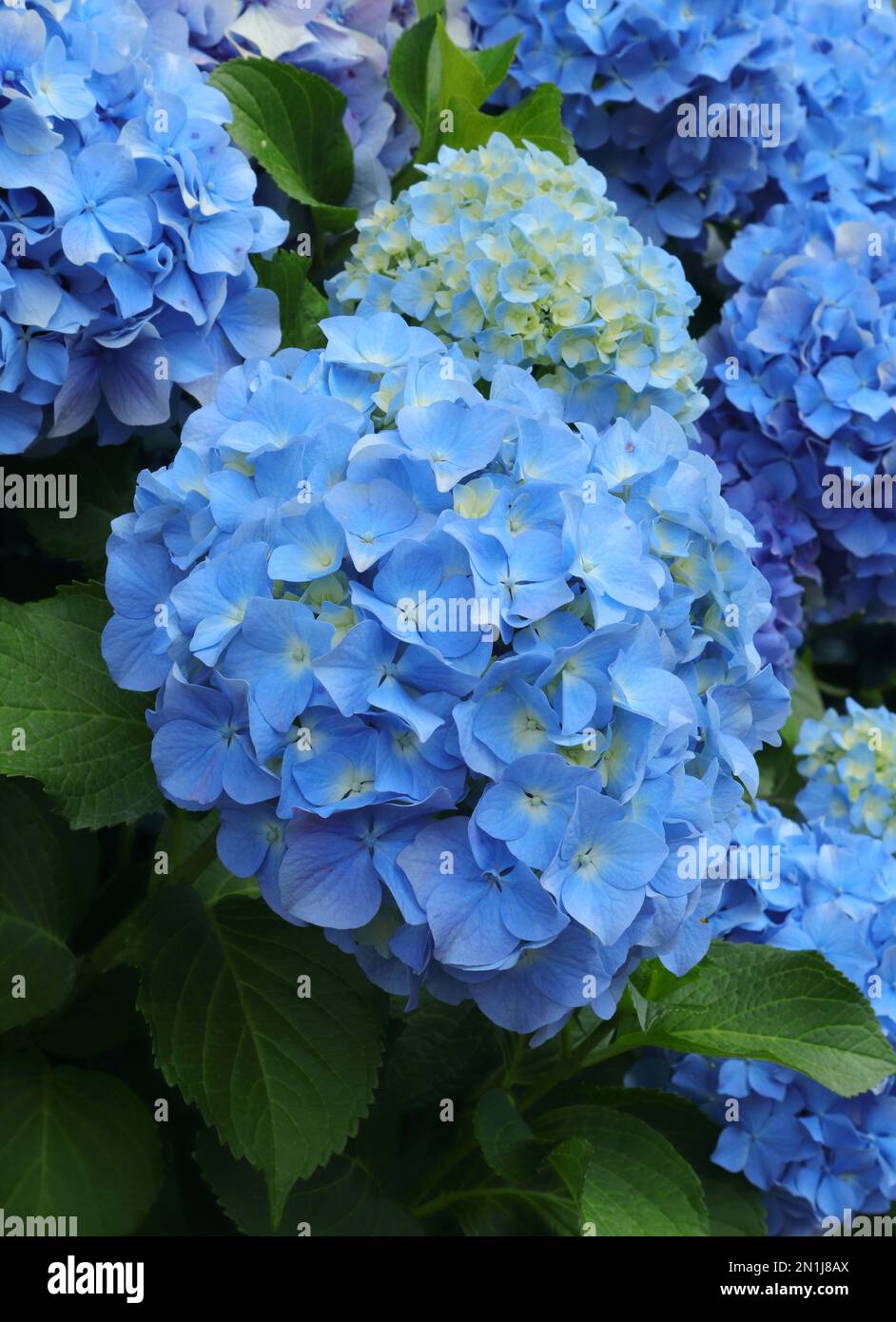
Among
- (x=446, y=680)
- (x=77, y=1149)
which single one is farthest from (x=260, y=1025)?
(x=446, y=680)

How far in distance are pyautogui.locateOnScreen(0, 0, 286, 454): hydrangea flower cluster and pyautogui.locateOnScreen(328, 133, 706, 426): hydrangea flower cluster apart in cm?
10

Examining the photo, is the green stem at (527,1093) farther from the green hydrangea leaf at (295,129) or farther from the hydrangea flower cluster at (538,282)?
the green hydrangea leaf at (295,129)

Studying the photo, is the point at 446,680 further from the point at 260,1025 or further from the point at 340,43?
the point at 340,43

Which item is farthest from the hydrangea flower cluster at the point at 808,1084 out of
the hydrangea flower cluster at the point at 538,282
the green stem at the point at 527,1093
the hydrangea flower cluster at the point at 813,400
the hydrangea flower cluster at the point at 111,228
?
the hydrangea flower cluster at the point at 111,228

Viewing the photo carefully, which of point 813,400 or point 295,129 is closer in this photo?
point 295,129

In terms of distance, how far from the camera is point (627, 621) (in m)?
0.73

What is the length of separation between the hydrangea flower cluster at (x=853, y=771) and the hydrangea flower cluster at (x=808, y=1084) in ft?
0.38

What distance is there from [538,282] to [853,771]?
54cm

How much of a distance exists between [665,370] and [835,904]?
16.1 inches

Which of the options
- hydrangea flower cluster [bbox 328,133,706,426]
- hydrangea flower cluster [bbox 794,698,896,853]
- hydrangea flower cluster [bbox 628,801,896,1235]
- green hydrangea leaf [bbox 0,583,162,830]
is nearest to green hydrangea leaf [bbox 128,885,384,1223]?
green hydrangea leaf [bbox 0,583,162,830]

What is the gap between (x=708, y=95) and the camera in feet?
4.06

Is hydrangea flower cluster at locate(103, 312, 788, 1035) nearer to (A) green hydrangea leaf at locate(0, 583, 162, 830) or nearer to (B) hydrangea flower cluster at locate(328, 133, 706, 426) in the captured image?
(A) green hydrangea leaf at locate(0, 583, 162, 830)
